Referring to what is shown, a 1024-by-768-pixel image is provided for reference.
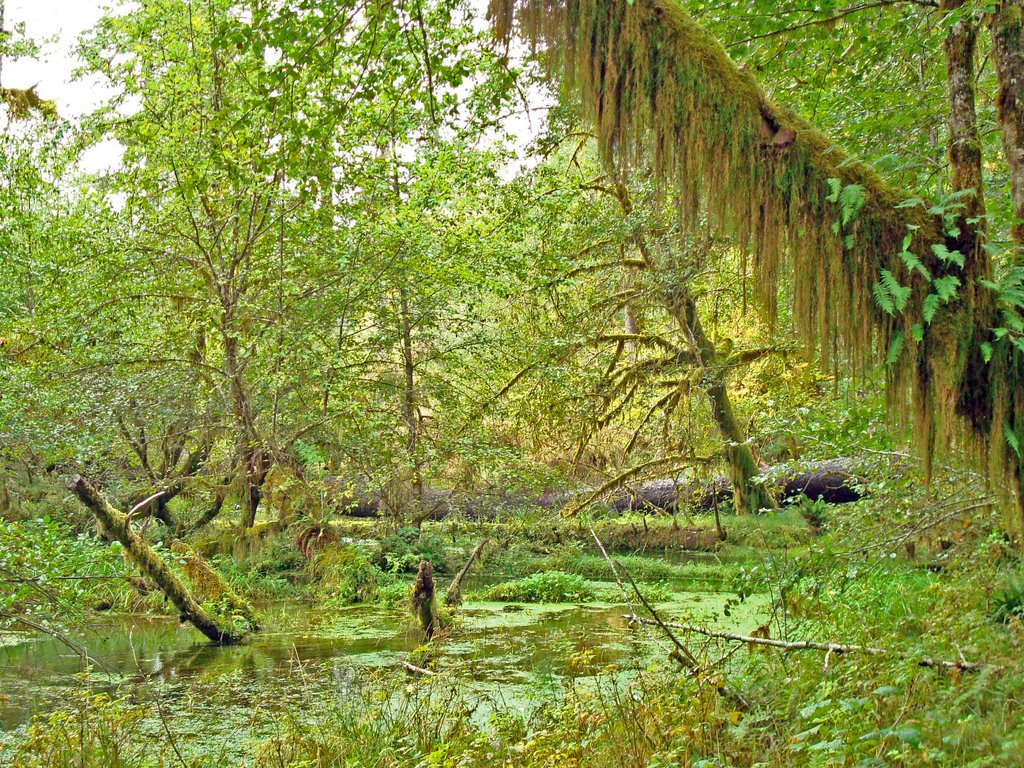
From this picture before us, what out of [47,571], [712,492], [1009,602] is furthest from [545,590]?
[47,571]

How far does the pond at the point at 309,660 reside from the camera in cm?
630


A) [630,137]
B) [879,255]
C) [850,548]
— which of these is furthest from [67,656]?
[879,255]

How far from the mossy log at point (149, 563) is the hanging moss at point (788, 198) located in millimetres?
6478

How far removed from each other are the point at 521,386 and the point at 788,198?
9604 mm

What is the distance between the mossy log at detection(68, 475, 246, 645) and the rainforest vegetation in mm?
41

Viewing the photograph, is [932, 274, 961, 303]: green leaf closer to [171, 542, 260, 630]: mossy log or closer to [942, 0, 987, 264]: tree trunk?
[942, 0, 987, 264]: tree trunk

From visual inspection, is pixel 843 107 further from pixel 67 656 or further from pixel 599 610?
pixel 67 656

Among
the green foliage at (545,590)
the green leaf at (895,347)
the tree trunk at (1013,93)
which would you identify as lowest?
the green foliage at (545,590)

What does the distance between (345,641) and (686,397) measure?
683 centimetres

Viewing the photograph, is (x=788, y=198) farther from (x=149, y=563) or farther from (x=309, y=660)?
(x=149, y=563)

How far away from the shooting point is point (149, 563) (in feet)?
29.5

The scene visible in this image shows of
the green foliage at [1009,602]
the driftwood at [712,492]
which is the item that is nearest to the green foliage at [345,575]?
the driftwood at [712,492]

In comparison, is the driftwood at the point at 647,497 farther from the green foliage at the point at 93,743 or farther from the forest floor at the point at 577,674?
the green foliage at the point at 93,743

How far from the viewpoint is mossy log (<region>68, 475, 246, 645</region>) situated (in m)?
8.23
